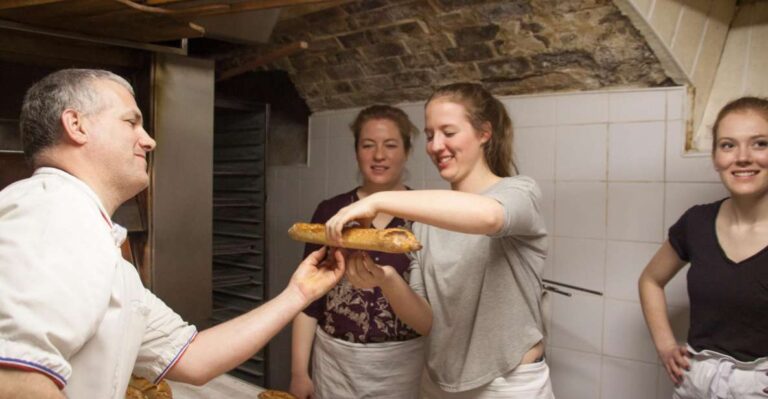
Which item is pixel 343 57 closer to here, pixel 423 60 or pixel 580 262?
pixel 423 60

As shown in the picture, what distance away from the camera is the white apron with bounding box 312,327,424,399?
1.98 m

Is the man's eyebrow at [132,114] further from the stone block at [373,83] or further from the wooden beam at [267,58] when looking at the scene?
the stone block at [373,83]

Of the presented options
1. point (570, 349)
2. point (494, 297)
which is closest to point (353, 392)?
point (494, 297)

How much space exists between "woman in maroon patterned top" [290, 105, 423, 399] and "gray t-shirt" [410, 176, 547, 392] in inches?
13.4

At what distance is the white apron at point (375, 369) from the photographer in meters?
1.98

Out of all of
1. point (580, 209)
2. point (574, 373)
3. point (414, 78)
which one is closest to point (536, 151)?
point (580, 209)

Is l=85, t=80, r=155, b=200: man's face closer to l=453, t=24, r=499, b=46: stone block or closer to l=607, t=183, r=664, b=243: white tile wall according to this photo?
l=453, t=24, r=499, b=46: stone block

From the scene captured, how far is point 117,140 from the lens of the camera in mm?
1239

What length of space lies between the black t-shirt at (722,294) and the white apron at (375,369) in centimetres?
95

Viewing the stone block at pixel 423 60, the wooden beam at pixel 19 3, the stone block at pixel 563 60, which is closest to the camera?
the wooden beam at pixel 19 3

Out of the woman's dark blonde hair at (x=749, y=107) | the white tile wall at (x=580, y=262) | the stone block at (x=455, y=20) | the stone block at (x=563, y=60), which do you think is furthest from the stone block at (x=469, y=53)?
the woman's dark blonde hair at (x=749, y=107)

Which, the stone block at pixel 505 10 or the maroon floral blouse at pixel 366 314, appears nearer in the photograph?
the maroon floral blouse at pixel 366 314

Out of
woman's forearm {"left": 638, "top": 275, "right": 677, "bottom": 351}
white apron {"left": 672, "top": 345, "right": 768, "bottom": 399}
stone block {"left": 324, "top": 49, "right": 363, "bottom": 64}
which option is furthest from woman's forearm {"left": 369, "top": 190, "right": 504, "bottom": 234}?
stone block {"left": 324, "top": 49, "right": 363, "bottom": 64}

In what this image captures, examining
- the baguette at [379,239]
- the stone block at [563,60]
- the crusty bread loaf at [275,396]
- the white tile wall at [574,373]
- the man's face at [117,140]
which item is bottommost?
the white tile wall at [574,373]
